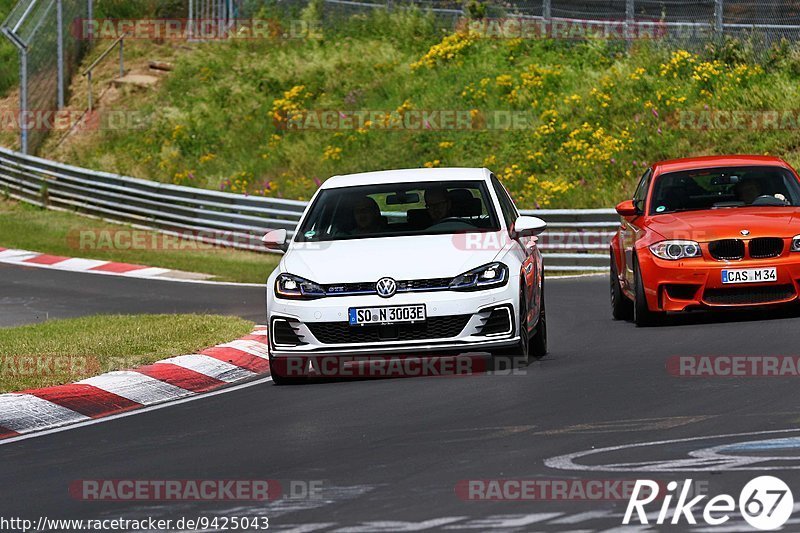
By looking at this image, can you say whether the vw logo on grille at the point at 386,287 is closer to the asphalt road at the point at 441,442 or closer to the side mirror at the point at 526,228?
the asphalt road at the point at 441,442

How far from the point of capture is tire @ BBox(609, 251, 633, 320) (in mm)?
15359

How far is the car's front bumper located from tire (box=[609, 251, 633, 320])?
13.8 ft

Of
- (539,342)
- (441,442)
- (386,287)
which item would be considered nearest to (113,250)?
(539,342)

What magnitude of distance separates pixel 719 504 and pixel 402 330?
483 cm

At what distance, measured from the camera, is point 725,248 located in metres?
13.8

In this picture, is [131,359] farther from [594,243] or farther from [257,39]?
[257,39]

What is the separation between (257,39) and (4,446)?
3238 centimetres

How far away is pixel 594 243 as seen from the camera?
24312mm

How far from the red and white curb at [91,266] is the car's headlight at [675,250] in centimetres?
1060

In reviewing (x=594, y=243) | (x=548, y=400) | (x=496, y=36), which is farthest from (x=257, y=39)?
(x=548, y=400)

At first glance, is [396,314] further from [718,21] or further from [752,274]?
[718,21]

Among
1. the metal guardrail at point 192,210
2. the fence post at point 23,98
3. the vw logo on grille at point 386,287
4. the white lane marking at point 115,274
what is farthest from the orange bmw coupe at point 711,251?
the fence post at point 23,98

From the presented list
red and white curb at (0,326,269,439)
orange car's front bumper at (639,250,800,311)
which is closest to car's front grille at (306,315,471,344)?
red and white curb at (0,326,269,439)

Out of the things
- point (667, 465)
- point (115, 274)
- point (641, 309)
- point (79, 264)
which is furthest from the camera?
point (79, 264)
